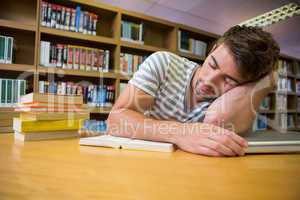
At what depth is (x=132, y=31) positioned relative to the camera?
2.47 m

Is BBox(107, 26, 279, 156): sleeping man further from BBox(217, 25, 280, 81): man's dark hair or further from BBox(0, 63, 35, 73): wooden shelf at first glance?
BBox(0, 63, 35, 73): wooden shelf

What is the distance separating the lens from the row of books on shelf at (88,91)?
2.10 m

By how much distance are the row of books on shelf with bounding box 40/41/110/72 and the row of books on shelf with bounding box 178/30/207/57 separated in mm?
998

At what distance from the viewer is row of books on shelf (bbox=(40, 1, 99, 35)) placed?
6.50 feet

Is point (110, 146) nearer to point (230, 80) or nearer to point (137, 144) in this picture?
point (137, 144)

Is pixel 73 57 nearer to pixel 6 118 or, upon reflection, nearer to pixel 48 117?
pixel 6 118

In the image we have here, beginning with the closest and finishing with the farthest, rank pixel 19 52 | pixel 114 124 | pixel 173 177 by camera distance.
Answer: pixel 173 177, pixel 114 124, pixel 19 52

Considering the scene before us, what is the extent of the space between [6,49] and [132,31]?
120 centimetres

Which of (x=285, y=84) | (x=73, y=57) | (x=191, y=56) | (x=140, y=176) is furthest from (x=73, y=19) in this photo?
(x=285, y=84)

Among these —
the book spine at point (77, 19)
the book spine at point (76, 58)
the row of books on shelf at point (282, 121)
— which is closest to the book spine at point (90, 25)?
the book spine at point (77, 19)

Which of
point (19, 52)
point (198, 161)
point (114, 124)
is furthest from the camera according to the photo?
point (19, 52)

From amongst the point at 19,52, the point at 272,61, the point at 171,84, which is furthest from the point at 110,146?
the point at 19,52

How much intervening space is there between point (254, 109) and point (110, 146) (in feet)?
Answer: 2.00

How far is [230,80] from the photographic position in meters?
0.93
